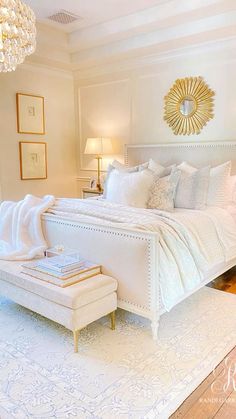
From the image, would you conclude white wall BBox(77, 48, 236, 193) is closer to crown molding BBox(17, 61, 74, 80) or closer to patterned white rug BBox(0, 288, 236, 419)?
crown molding BBox(17, 61, 74, 80)

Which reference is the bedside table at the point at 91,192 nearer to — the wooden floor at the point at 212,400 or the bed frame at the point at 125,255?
the bed frame at the point at 125,255

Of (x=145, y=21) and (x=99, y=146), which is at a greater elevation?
(x=145, y=21)

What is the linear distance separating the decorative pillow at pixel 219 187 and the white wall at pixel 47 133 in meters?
2.78

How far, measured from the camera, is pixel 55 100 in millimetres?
5402

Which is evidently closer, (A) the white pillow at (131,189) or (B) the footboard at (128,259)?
(B) the footboard at (128,259)

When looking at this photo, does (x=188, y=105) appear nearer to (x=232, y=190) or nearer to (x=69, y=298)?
Result: (x=232, y=190)

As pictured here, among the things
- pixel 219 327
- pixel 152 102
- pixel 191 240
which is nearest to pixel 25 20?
pixel 191 240

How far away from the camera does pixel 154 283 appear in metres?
2.36

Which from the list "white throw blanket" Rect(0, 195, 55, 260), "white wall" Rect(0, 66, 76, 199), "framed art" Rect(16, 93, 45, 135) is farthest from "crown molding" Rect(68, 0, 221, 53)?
"white throw blanket" Rect(0, 195, 55, 260)

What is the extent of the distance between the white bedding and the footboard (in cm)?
8

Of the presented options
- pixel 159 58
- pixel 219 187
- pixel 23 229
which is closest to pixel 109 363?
pixel 23 229

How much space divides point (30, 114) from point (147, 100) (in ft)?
5.77

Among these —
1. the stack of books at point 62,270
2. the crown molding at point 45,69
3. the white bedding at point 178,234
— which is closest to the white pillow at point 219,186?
the white bedding at point 178,234

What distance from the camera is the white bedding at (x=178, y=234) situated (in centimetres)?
246
